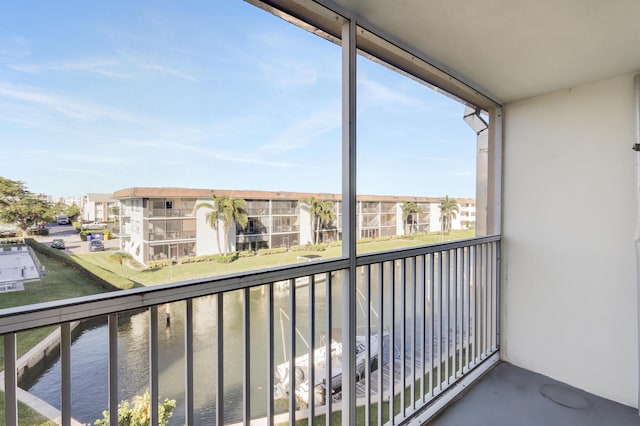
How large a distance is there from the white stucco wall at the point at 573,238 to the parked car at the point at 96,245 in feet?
8.67

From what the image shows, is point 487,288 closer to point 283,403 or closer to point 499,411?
point 499,411

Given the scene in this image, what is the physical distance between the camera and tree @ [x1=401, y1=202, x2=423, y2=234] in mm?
1772

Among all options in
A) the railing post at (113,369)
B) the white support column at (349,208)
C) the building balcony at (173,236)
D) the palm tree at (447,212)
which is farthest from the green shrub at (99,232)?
the palm tree at (447,212)

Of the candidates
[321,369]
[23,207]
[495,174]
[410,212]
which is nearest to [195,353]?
[23,207]

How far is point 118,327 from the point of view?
2.88 ft

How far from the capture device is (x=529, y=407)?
1.89 metres

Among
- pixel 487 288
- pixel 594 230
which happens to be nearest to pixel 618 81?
pixel 594 230

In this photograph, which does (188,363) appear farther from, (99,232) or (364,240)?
(364,240)

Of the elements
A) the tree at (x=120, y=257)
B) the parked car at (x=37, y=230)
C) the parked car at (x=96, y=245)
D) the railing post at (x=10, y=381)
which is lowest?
the railing post at (x=10, y=381)

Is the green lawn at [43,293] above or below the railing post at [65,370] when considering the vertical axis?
above

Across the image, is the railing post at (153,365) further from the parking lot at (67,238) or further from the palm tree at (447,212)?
the palm tree at (447,212)

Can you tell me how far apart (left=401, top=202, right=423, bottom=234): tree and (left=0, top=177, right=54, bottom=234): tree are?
154 centimetres

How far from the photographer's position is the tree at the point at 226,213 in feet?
3.41

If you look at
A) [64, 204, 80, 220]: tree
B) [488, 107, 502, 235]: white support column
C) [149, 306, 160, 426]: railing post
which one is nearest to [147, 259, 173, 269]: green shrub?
[149, 306, 160, 426]: railing post
